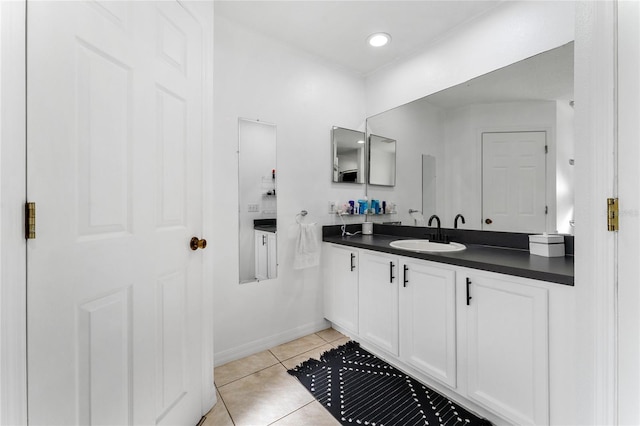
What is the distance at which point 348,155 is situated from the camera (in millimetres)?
2670

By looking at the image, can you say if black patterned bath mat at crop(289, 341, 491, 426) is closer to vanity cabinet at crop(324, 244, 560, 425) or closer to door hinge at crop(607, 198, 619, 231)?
vanity cabinet at crop(324, 244, 560, 425)

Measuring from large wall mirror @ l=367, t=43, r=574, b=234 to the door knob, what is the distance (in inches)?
69.5

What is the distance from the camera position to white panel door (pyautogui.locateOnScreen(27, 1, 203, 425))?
0.77m

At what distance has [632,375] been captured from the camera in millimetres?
711

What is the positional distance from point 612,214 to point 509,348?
0.86 meters

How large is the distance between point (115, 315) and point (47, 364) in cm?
22

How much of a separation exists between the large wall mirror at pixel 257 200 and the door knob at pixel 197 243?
0.65 metres

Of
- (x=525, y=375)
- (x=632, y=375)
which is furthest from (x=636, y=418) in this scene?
(x=525, y=375)

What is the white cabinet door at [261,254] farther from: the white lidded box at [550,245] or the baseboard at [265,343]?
the white lidded box at [550,245]

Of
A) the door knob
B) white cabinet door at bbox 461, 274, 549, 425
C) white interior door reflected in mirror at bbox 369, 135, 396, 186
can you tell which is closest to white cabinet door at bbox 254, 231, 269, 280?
the door knob

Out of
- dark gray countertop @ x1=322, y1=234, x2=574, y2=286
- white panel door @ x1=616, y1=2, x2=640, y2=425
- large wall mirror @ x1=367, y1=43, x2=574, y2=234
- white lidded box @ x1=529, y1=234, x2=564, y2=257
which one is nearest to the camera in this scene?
white panel door @ x1=616, y1=2, x2=640, y2=425

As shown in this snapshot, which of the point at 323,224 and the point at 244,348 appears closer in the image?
the point at 244,348

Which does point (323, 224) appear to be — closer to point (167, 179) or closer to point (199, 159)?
point (199, 159)

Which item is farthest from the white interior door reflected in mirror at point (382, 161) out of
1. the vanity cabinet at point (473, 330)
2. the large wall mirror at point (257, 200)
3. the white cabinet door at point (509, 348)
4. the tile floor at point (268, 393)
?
the tile floor at point (268, 393)
